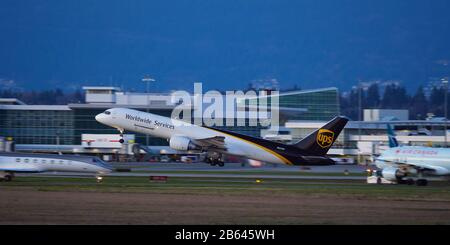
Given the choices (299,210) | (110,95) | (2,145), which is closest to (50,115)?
(110,95)

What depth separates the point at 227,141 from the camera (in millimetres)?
62000

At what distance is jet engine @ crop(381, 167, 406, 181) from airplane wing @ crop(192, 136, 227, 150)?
14786 millimetres

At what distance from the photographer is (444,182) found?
54.5 meters

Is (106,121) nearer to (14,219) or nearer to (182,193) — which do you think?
(182,193)

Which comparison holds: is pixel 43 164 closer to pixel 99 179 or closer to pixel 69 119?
pixel 99 179

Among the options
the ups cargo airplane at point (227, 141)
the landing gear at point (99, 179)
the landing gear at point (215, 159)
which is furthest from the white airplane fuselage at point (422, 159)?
the landing gear at point (99, 179)

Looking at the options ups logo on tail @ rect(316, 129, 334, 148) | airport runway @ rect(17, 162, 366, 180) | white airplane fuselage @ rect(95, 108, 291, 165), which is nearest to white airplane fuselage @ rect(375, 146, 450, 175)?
airport runway @ rect(17, 162, 366, 180)

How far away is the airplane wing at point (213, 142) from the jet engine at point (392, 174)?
48.5ft

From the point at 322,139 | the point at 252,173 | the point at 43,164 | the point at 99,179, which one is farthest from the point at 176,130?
the point at 43,164

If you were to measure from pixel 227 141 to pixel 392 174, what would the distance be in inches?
598

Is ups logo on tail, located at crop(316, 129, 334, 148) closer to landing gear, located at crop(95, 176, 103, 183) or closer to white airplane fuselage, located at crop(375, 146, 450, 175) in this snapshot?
white airplane fuselage, located at crop(375, 146, 450, 175)

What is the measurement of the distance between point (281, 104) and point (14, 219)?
97.3 meters
